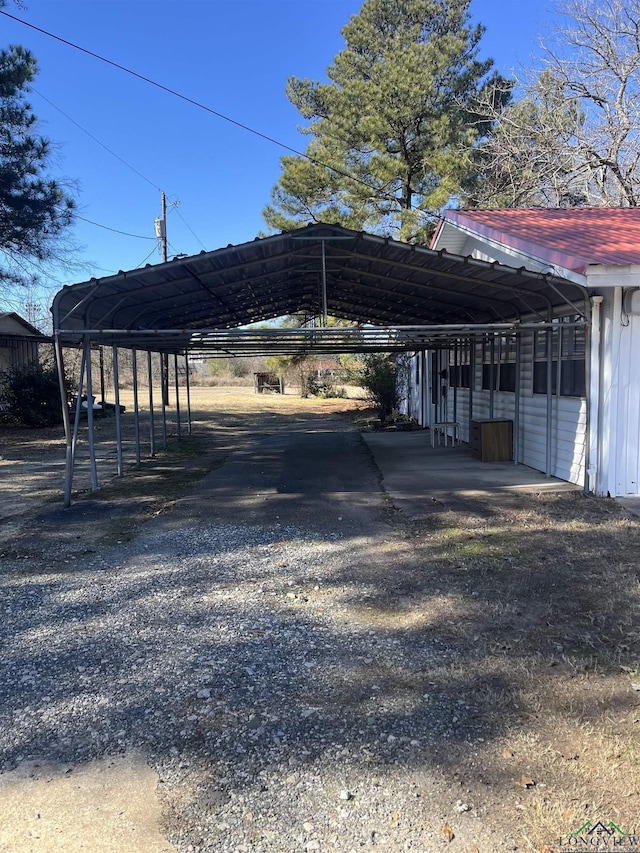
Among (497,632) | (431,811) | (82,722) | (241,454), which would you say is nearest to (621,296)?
(497,632)

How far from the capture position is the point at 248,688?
2.87m

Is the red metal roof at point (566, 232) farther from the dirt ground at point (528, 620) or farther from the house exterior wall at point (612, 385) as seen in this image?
the dirt ground at point (528, 620)

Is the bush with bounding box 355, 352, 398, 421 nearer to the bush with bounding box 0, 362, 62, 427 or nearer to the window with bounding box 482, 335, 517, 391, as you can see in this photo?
the window with bounding box 482, 335, 517, 391

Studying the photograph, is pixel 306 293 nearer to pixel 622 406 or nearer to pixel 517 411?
pixel 517 411

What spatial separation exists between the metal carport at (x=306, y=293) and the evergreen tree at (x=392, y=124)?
Result: 7.69 metres

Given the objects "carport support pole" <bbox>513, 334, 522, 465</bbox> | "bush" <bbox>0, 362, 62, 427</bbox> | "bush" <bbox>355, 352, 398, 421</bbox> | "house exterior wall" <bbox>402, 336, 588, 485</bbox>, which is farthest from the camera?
"bush" <bbox>355, 352, 398, 421</bbox>

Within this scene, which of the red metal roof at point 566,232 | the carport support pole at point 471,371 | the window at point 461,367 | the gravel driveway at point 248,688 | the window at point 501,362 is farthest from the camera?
the window at point 461,367

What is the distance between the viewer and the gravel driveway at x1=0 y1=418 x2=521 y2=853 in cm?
205

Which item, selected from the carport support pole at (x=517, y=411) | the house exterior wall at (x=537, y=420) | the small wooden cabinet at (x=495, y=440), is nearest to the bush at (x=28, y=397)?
the house exterior wall at (x=537, y=420)

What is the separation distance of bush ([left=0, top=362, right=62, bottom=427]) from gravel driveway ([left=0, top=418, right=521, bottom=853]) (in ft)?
43.3

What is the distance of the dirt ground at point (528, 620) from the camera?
214cm

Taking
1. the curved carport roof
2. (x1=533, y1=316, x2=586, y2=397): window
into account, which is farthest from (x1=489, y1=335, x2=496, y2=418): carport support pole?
(x1=533, y1=316, x2=586, y2=397): window

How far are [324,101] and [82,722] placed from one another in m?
19.6

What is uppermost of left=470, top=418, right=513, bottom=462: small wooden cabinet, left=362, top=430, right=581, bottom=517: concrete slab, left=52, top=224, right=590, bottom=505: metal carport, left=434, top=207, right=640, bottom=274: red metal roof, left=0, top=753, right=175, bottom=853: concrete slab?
left=434, top=207, right=640, bottom=274: red metal roof
